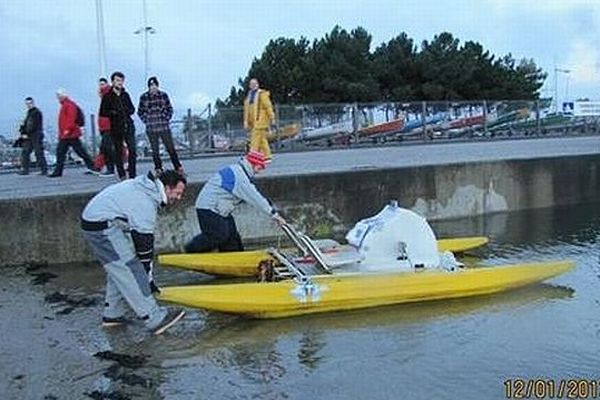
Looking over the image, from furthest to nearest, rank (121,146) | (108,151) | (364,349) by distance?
(108,151), (121,146), (364,349)

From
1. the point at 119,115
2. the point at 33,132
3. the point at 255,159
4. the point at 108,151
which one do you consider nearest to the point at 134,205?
the point at 255,159

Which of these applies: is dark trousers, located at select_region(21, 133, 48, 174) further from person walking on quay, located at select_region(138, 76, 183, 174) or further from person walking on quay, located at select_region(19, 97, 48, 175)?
person walking on quay, located at select_region(138, 76, 183, 174)

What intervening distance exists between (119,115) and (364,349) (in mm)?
7352

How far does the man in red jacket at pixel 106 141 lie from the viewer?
1413 cm

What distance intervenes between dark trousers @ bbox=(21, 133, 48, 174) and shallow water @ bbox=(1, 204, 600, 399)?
7746mm

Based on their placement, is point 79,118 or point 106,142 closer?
point 106,142

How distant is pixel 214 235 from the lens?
401 inches

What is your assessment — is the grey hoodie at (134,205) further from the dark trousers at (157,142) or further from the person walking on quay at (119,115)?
the dark trousers at (157,142)

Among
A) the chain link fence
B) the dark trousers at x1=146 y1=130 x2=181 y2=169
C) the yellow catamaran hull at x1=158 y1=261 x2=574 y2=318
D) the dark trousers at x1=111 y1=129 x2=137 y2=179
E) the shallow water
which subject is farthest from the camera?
the chain link fence

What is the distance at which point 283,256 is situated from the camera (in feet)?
31.9

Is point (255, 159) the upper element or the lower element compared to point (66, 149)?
lower

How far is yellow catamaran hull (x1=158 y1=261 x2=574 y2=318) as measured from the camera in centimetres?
821

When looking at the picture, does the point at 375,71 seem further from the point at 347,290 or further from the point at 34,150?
the point at 347,290

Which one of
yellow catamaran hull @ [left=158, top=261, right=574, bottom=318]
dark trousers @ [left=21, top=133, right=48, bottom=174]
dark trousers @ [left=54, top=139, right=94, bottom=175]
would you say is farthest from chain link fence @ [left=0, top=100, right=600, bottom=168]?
yellow catamaran hull @ [left=158, top=261, right=574, bottom=318]
